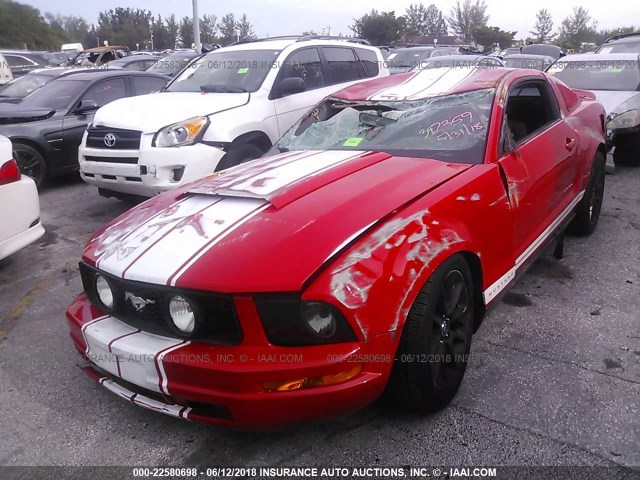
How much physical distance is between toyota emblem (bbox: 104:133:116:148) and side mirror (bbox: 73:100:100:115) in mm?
2117

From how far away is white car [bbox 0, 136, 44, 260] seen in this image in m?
4.10

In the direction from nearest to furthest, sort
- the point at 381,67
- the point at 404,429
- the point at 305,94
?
the point at 404,429 < the point at 305,94 < the point at 381,67

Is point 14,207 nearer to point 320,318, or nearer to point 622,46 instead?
point 320,318

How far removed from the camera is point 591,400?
2.66 metres

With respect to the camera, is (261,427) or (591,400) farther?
(591,400)

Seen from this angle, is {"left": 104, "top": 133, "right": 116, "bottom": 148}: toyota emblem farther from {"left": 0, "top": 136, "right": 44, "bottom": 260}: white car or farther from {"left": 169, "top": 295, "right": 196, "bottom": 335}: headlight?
{"left": 169, "top": 295, "right": 196, "bottom": 335}: headlight

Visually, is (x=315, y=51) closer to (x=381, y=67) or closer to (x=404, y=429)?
(x=381, y=67)

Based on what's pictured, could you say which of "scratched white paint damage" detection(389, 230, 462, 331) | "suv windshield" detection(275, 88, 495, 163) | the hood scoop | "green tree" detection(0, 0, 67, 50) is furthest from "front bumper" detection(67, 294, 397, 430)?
"green tree" detection(0, 0, 67, 50)

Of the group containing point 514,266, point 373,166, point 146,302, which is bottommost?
point 514,266

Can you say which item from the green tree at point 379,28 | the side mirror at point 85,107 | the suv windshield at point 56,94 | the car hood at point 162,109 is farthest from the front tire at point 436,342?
the green tree at point 379,28

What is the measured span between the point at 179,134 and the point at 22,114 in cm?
303

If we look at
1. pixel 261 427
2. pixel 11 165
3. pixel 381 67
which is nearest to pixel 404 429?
pixel 261 427

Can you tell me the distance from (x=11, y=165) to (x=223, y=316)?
2.96 meters

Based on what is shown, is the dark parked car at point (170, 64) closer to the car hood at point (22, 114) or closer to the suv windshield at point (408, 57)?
the suv windshield at point (408, 57)
